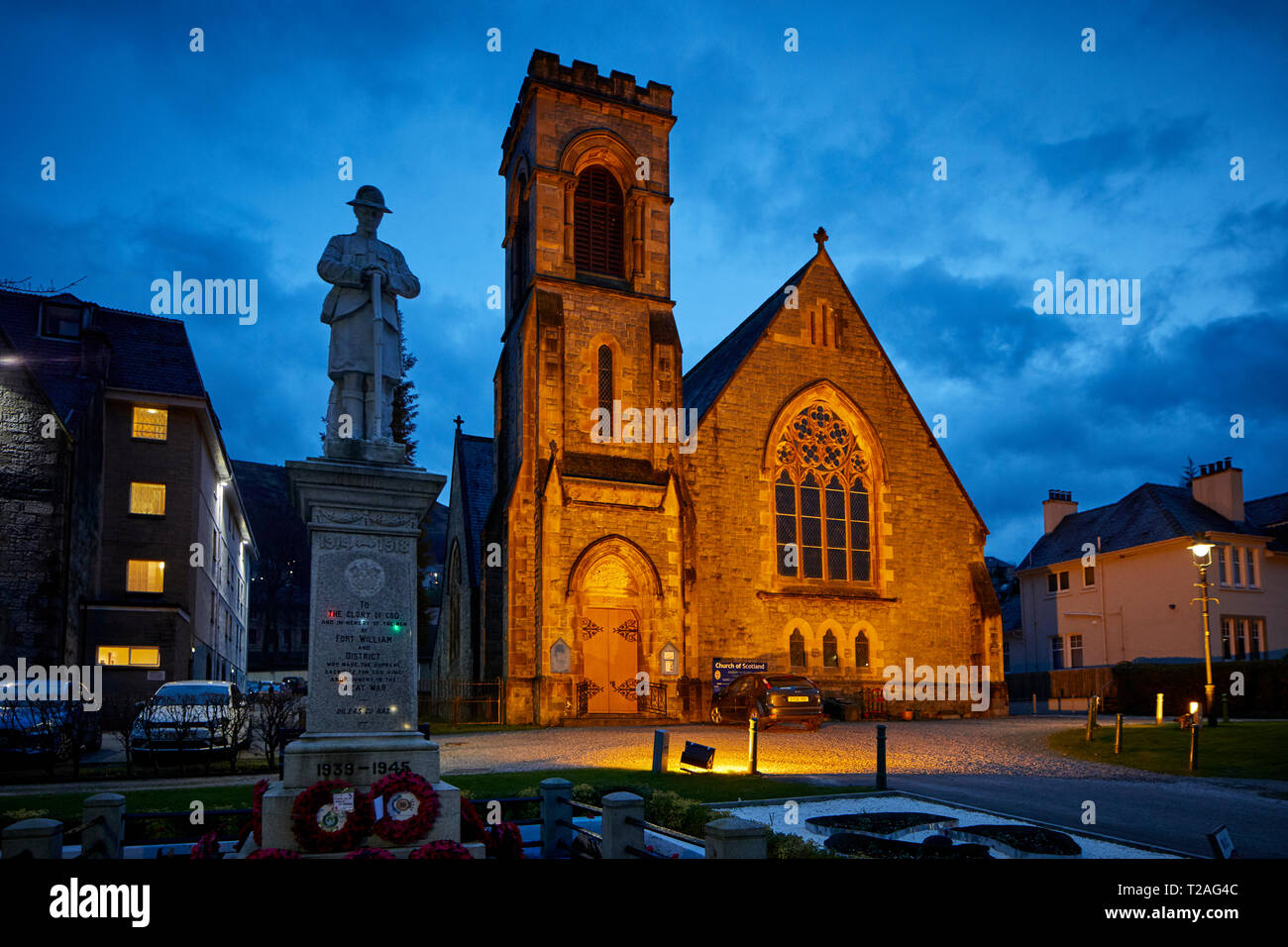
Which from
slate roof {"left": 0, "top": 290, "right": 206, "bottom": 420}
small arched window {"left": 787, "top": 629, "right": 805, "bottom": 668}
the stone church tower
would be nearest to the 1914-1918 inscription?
the stone church tower

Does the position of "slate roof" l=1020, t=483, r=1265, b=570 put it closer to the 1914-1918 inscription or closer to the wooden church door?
the wooden church door

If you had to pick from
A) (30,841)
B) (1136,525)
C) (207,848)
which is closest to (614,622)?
(207,848)

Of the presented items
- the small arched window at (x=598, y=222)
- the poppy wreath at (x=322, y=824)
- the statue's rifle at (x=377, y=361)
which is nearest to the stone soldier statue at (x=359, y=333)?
the statue's rifle at (x=377, y=361)

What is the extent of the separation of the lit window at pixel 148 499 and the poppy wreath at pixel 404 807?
27.6 m

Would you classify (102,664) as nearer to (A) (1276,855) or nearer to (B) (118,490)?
(B) (118,490)

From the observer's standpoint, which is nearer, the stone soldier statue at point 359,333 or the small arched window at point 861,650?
the stone soldier statue at point 359,333

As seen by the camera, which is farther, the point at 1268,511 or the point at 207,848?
the point at 1268,511

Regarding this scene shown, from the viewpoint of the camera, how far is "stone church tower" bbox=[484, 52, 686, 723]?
89.9ft

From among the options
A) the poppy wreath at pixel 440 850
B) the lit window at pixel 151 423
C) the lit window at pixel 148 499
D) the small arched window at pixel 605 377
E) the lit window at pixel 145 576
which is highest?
the small arched window at pixel 605 377

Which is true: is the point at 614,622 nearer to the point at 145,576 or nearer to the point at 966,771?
the point at 966,771

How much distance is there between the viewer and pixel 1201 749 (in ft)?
64.9

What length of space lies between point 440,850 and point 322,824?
3.01 ft

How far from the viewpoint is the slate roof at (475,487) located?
31.7 m

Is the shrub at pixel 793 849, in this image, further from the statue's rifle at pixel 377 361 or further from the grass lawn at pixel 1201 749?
the grass lawn at pixel 1201 749
